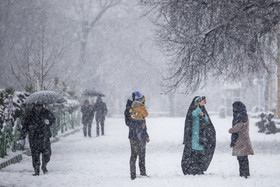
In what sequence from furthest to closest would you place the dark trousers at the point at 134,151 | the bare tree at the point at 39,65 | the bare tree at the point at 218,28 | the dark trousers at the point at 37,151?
the bare tree at the point at 39,65 < the bare tree at the point at 218,28 < the dark trousers at the point at 37,151 < the dark trousers at the point at 134,151

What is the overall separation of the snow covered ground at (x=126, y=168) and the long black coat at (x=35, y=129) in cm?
72

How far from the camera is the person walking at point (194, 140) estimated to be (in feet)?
26.0

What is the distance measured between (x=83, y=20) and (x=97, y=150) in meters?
31.4

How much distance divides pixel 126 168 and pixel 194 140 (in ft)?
8.16

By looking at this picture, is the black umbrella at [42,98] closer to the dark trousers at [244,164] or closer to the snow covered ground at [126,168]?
the snow covered ground at [126,168]

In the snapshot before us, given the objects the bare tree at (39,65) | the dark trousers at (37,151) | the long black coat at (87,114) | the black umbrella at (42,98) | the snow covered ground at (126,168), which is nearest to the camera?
the snow covered ground at (126,168)

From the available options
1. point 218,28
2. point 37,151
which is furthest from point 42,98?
point 218,28

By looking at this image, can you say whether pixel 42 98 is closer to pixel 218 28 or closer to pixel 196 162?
pixel 196 162

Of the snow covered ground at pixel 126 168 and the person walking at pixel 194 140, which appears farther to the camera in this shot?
the person walking at pixel 194 140

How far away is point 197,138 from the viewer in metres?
7.95

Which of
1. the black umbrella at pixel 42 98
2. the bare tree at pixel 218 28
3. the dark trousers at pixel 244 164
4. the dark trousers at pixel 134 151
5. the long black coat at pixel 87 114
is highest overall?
the bare tree at pixel 218 28

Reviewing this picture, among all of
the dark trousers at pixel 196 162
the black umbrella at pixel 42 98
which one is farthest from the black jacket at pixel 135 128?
the black umbrella at pixel 42 98

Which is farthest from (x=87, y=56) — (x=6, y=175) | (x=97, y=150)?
(x=6, y=175)

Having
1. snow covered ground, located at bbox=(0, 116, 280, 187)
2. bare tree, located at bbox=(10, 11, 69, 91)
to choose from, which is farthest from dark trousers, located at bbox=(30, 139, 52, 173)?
bare tree, located at bbox=(10, 11, 69, 91)
